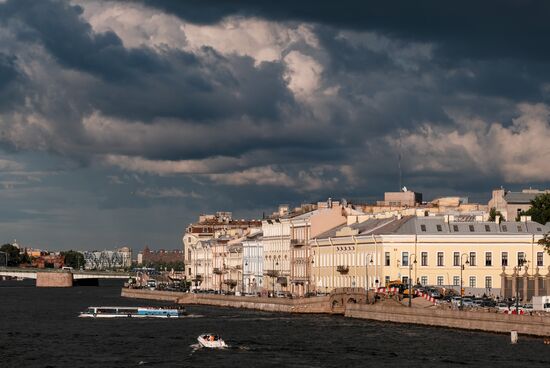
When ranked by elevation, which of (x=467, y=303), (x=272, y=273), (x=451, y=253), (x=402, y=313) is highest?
(x=451, y=253)

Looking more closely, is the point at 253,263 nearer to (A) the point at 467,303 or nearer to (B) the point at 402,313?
(A) the point at 467,303

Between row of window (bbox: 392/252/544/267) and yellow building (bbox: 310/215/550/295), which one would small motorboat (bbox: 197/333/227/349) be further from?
row of window (bbox: 392/252/544/267)

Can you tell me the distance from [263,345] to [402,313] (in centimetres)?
1749

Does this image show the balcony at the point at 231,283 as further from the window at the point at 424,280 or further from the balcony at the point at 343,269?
the window at the point at 424,280

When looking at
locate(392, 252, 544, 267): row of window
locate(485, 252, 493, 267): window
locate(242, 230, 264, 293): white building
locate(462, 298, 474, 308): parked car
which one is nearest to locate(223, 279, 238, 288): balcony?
locate(242, 230, 264, 293): white building

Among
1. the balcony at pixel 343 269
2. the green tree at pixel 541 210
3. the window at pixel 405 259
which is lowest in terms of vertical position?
the balcony at pixel 343 269

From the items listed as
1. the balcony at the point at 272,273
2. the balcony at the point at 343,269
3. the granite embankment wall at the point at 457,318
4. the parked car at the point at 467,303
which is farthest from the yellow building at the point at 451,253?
the balcony at the point at 272,273

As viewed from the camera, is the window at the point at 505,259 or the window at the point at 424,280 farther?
the window at the point at 505,259

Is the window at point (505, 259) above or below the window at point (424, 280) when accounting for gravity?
above

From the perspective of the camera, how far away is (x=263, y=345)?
88.2m

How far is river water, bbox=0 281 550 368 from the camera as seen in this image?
76812 millimetres

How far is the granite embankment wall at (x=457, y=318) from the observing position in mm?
83000

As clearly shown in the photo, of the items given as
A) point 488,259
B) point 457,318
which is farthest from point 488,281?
point 457,318

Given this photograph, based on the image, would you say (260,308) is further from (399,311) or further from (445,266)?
Answer: (399,311)
